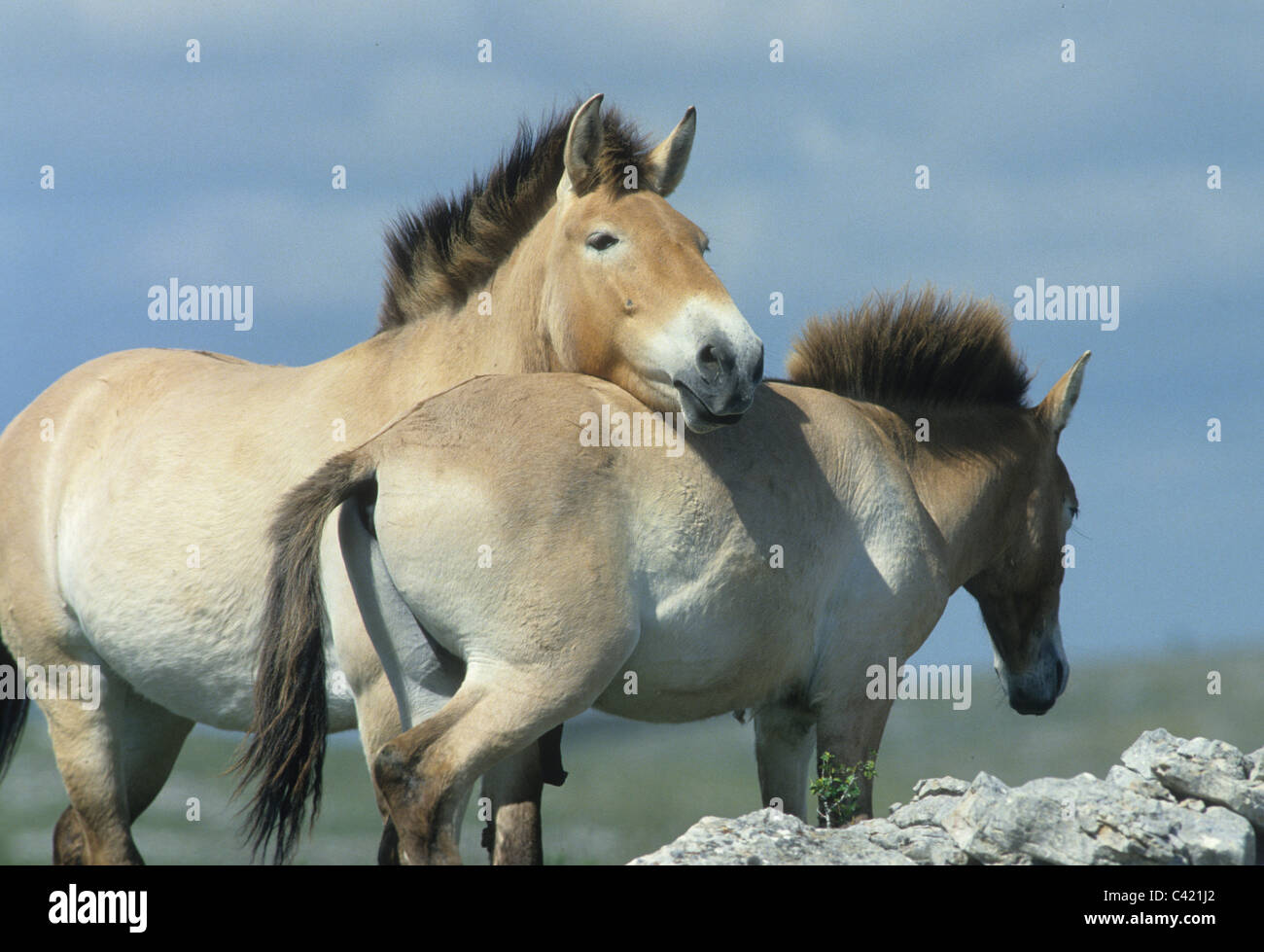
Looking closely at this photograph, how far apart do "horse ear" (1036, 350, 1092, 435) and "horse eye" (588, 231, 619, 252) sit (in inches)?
118

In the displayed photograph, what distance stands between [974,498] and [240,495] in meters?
4.05

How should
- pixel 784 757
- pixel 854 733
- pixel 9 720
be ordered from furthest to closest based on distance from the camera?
pixel 9 720 → pixel 784 757 → pixel 854 733

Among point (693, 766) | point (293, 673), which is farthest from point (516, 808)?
point (693, 766)

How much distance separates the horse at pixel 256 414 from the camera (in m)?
6.96

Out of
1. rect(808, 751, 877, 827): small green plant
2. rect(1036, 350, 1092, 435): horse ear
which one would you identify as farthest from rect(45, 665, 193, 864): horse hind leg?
rect(1036, 350, 1092, 435): horse ear

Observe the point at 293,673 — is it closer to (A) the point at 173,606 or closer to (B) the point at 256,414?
(A) the point at 173,606

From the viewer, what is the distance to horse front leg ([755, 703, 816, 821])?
24.4 ft

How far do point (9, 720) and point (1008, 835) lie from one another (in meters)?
6.64

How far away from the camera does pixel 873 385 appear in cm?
803

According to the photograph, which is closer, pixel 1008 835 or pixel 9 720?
pixel 1008 835

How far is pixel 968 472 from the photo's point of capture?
7.90 m

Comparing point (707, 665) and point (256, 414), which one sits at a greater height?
point (256, 414)

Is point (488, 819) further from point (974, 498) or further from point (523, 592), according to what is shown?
point (974, 498)
